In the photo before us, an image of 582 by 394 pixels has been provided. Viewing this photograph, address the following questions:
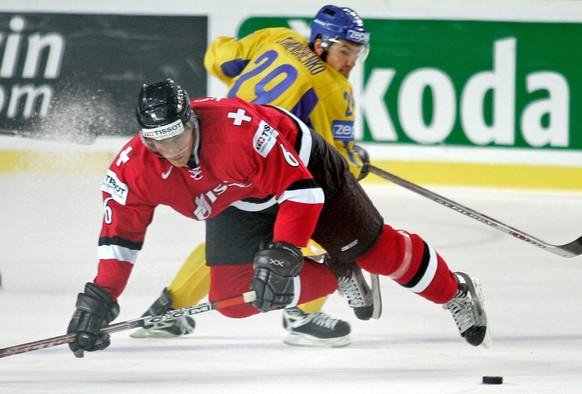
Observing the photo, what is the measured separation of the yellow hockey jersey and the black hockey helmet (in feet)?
3.19

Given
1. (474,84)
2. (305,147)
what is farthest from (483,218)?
(474,84)

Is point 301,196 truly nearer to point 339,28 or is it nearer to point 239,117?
point 239,117

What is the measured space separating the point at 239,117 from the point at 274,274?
455 millimetres

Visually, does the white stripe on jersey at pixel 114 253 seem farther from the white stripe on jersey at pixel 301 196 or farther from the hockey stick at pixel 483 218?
the hockey stick at pixel 483 218

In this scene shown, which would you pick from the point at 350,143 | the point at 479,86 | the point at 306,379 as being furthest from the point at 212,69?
the point at 479,86

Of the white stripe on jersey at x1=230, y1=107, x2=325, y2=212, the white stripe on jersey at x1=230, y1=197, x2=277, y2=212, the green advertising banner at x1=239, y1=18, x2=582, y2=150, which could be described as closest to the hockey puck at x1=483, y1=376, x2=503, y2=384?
the white stripe on jersey at x1=230, y1=107, x2=325, y2=212

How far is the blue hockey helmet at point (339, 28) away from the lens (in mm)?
4664

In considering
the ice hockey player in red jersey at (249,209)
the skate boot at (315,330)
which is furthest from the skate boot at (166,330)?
the ice hockey player in red jersey at (249,209)

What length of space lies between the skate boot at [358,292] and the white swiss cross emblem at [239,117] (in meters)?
0.78

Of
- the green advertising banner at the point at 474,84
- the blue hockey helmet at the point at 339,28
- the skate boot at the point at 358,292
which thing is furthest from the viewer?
the green advertising banner at the point at 474,84

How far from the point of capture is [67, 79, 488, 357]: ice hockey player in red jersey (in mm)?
3629

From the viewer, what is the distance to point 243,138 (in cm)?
364

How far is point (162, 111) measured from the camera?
353 cm

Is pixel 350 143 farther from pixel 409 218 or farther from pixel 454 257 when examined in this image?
pixel 409 218
